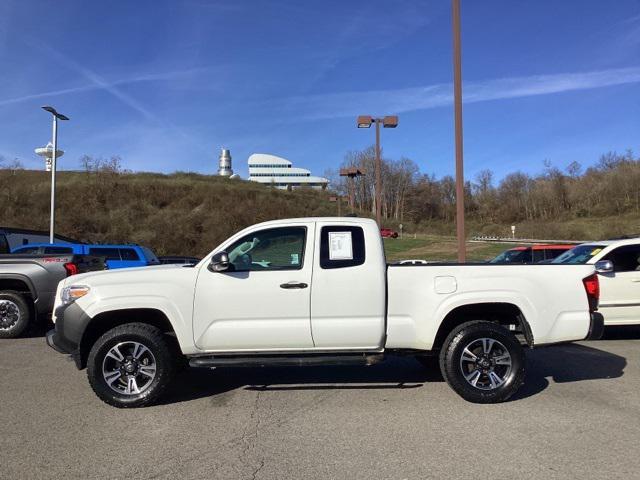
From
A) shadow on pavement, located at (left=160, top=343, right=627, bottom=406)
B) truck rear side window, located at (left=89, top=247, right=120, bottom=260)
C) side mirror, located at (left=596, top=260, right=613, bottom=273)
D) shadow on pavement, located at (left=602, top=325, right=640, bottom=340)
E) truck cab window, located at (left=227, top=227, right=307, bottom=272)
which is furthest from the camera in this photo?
truck rear side window, located at (left=89, top=247, right=120, bottom=260)

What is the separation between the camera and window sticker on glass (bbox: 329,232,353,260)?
5559 mm

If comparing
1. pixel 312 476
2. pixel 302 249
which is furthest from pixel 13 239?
pixel 312 476

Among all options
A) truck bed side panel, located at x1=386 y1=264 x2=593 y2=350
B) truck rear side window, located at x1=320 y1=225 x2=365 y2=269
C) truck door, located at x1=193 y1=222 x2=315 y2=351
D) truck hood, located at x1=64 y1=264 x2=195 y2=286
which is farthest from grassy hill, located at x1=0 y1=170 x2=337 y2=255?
truck bed side panel, located at x1=386 y1=264 x2=593 y2=350

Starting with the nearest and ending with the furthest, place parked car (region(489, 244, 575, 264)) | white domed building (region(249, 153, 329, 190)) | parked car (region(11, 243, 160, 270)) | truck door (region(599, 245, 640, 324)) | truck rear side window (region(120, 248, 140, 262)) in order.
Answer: truck door (region(599, 245, 640, 324))
parked car (region(11, 243, 160, 270))
parked car (region(489, 244, 575, 264))
truck rear side window (region(120, 248, 140, 262))
white domed building (region(249, 153, 329, 190))

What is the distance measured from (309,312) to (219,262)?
1.06 m

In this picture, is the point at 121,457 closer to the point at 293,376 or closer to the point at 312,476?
the point at 312,476

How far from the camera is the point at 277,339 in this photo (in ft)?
17.6

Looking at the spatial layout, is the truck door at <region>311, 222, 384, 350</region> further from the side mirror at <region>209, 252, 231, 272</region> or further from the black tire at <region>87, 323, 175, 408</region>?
the black tire at <region>87, 323, 175, 408</region>

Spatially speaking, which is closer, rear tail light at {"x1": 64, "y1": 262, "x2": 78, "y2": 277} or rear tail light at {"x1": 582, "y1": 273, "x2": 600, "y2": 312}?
rear tail light at {"x1": 582, "y1": 273, "x2": 600, "y2": 312}

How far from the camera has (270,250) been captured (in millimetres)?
5648

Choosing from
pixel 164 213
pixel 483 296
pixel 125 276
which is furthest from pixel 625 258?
pixel 164 213

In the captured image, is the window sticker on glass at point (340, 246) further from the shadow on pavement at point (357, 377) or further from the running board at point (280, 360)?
the shadow on pavement at point (357, 377)

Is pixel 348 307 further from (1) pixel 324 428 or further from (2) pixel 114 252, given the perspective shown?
(2) pixel 114 252

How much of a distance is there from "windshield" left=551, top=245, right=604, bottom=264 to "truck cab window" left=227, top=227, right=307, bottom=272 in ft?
20.5
